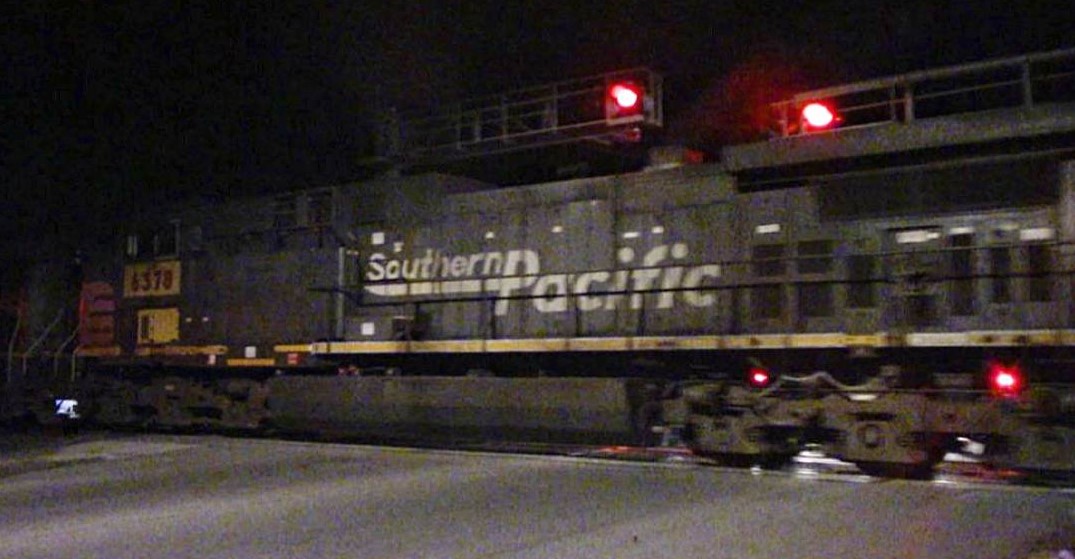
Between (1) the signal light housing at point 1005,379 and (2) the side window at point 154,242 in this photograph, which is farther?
(2) the side window at point 154,242

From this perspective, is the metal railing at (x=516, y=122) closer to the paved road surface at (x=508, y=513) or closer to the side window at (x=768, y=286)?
the side window at (x=768, y=286)

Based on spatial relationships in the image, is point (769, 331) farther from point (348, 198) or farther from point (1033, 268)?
point (348, 198)

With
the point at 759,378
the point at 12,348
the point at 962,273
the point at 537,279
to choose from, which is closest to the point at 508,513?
the point at 759,378

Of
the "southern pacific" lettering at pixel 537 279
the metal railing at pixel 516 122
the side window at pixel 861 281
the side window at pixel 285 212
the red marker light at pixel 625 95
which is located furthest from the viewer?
the side window at pixel 285 212

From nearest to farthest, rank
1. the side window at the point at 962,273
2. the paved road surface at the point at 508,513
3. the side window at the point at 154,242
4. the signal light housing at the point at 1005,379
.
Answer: the paved road surface at the point at 508,513 < the signal light housing at the point at 1005,379 < the side window at the point at 962,273 < the side window at the point at 154,242

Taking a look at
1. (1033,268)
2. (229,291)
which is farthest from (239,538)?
(229,291)

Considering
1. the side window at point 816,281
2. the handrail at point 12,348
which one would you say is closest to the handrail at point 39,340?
the handrail at point 12,348

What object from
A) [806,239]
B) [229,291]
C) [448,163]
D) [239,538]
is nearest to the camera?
[239,538]

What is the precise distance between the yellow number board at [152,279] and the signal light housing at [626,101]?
25.0 ft

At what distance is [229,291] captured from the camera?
15000mm

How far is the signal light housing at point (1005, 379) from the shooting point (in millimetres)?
9089

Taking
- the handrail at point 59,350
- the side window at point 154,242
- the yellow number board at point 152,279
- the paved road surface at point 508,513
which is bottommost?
the paved road surface at point 508,513

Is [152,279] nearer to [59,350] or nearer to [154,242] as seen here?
[154,242]

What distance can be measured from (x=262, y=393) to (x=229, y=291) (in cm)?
166
